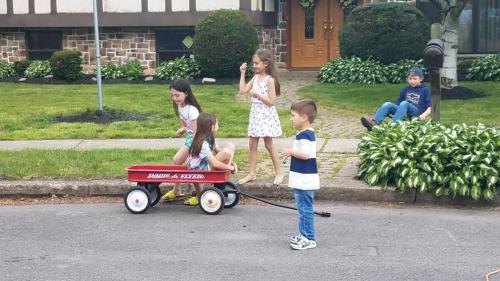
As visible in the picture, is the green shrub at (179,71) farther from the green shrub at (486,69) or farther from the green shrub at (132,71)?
the green shrub at (486,69)

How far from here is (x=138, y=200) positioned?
24.0 ft

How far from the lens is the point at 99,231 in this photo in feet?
22.1

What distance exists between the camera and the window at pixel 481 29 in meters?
20.2

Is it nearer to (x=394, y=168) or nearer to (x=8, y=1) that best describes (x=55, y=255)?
(x=394, y=168)

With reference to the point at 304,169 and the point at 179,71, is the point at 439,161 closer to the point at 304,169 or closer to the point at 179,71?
Answer: the point at 304,169

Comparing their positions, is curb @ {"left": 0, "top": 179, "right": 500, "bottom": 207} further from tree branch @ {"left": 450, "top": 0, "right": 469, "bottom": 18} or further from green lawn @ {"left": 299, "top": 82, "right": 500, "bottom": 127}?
tree branch @ {"left": 450, "top": 0, "right": 469, "bottom": 18}

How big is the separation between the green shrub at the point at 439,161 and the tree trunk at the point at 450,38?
7075mm

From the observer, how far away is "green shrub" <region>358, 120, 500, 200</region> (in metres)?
7.44

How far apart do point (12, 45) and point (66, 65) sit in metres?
3.83

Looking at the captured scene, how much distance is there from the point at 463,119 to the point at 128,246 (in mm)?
7501

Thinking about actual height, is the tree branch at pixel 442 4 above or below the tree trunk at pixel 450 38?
above

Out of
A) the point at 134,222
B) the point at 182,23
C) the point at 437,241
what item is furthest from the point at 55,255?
the point at 182,23

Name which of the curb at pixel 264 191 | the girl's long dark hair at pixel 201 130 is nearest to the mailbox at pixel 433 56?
the curb at pixel 264 191

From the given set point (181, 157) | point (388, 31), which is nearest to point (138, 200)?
point (181, 157)
